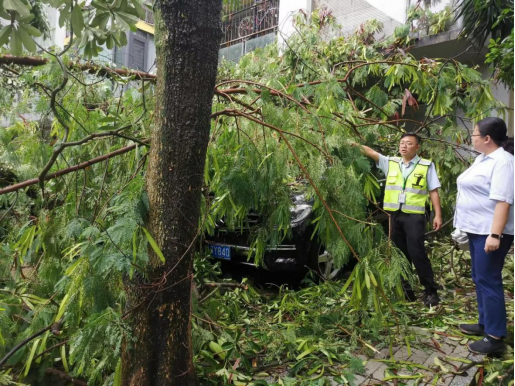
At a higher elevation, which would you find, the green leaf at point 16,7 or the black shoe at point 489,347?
the green leaf at point 16,7

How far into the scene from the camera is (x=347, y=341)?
3.44m

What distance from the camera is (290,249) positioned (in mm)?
4812

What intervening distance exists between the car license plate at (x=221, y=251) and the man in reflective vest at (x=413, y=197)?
1714 millimetres

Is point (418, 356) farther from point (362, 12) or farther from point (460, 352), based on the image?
point (362, 12)

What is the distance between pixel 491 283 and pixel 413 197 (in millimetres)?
1217

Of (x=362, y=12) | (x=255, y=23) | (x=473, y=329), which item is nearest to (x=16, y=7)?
(x=473, y=329)

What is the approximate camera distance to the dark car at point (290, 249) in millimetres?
4785

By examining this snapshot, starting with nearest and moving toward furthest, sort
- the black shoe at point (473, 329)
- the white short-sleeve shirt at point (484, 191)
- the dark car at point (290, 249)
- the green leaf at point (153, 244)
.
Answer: the green leaf at point (153, 244), the white short-sleeve shirt at point (484, 191), the black shoe at point (473, 329), the dark car at point (290, 249)

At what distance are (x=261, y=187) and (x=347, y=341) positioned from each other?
143cm

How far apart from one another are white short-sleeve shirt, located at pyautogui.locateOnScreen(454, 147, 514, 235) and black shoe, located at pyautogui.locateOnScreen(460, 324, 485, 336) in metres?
0.78

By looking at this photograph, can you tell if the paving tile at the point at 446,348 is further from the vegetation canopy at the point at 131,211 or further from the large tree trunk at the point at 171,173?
the large tree trunk at the point at 171,173

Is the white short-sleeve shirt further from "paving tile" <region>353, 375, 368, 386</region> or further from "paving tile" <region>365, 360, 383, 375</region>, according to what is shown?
"paving tile" <region>353, 375, 368, 386</region>

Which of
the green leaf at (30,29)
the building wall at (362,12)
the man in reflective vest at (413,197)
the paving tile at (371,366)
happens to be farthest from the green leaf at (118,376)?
the building wall at (362,12)

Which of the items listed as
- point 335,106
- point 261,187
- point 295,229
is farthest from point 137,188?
point 295,229
